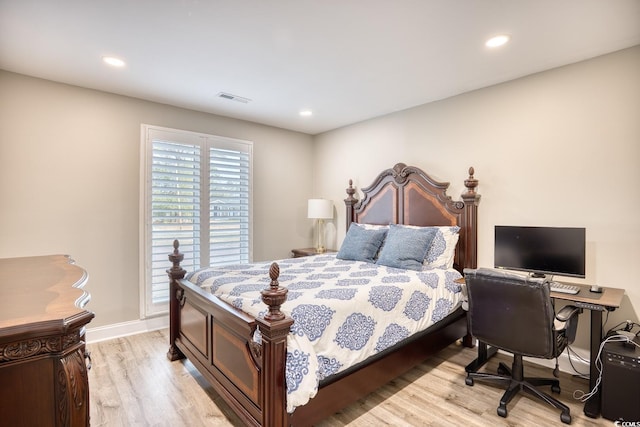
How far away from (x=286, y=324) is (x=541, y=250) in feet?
7.65

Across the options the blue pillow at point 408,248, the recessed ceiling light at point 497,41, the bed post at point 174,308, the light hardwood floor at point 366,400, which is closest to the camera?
the light hardwood floor at point 366,400

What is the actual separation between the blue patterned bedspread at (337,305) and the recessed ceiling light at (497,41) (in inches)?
77.9

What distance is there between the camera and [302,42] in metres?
2.39

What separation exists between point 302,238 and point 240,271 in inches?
92.7

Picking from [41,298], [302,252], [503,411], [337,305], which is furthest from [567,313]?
[302,252]

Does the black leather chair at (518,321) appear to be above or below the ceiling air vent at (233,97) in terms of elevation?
below

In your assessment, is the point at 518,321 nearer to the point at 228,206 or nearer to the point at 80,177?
the point at 228,206

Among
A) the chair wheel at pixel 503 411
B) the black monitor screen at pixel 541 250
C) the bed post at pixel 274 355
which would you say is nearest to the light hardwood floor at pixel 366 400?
the chair wheel at pixel 503 411

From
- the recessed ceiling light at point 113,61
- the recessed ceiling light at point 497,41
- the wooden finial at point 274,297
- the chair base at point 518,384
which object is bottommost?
the chair base at point 518,384

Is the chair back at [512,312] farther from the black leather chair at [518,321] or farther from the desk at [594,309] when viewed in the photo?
the desk at [594,309]

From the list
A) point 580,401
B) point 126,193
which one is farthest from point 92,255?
point 580,401

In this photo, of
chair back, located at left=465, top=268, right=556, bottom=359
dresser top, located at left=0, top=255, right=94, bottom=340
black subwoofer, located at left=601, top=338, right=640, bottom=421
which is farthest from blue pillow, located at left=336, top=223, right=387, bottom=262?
dresser top, located at left=0, top=255, right=94, bottom=340

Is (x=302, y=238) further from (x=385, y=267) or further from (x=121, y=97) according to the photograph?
(x=121, y=97)

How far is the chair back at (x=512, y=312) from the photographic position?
2.04m
